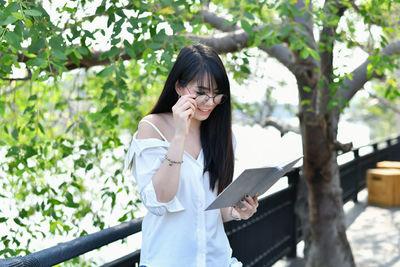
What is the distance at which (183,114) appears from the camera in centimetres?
183

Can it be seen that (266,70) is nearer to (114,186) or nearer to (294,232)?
(294,232)

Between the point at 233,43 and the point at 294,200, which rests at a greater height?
the point at 233,43

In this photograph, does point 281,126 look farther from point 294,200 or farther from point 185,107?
point 185,107

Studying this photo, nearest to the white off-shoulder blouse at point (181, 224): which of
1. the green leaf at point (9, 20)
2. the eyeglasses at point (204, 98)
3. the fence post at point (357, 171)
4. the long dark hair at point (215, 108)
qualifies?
the long dark hair at point (215, 108)

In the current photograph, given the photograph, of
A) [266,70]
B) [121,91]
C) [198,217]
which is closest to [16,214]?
[121,91]

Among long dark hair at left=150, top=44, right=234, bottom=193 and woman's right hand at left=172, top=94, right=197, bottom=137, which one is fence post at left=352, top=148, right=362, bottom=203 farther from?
woman's right hand at left=172, top=94, right=197, bottom=137

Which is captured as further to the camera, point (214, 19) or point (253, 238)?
point (214, 19)

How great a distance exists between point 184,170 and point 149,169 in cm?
17

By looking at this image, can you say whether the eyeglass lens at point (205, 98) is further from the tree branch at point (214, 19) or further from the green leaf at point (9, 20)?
the tree branch at point (214, 19)

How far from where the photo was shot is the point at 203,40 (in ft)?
15.6

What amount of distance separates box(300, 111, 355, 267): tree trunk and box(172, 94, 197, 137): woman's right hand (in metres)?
3.81

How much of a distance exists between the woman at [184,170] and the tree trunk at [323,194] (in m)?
3.58

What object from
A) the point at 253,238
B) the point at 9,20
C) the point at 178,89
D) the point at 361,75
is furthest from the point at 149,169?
the point at 361,75

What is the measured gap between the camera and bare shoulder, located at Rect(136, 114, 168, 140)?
1.91m
